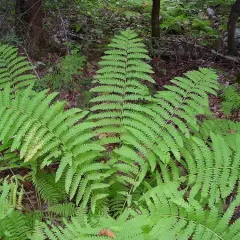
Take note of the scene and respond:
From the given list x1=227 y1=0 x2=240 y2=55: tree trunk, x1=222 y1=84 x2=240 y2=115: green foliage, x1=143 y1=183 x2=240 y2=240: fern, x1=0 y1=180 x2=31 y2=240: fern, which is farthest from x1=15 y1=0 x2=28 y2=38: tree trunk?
x1=143 y1=183 x2=240 y2=240: fern

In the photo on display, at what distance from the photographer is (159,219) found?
2.33 meters

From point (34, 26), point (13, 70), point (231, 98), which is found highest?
point (34, 26)

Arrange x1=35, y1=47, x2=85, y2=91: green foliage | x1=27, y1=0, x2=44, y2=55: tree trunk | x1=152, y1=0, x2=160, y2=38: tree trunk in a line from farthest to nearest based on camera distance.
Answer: x1=152, y1=0, x2=160, y2=38: tree trunk, x1=27, y1=0, x2=44, y2=55: tree trunk, x1=35, y1=47, x2=85, y2=91: green foliage

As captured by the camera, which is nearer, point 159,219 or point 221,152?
point 159,219

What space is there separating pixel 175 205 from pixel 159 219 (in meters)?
0.18

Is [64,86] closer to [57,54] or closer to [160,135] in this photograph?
[57,54]

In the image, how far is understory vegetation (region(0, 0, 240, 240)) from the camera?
2389 millimetres

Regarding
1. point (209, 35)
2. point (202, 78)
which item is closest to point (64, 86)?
point (202, 78)

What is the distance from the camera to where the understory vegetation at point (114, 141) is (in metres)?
2.39

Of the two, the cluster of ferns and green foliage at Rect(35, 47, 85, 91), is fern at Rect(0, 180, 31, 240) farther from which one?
green foliage at Rect(35, 47, 85, 91)

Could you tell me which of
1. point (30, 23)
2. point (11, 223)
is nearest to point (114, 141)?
point (11, 223)

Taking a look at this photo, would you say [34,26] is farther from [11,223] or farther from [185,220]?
[185,220]

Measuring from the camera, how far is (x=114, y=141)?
306cm

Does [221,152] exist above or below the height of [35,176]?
above
